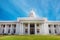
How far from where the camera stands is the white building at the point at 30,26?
64.0m

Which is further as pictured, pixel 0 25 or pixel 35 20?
pixel 0 25

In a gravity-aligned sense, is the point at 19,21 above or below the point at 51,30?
above

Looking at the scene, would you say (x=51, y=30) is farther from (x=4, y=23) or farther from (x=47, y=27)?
(x=4, y=23)

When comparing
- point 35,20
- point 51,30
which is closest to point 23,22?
point 35,20

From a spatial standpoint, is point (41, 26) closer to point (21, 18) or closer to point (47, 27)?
point (47, 27)

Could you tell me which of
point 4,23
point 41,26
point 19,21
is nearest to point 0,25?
point 4,23

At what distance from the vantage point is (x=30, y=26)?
6838cm

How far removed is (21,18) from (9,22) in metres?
7.94

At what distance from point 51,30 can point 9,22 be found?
23720 millimetres

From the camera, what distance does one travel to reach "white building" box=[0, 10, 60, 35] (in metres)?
64.0

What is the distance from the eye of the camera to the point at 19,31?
66.3 meters

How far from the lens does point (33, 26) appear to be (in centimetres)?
6838

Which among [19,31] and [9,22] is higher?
[9,22]

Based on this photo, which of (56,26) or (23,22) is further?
(56,26)
